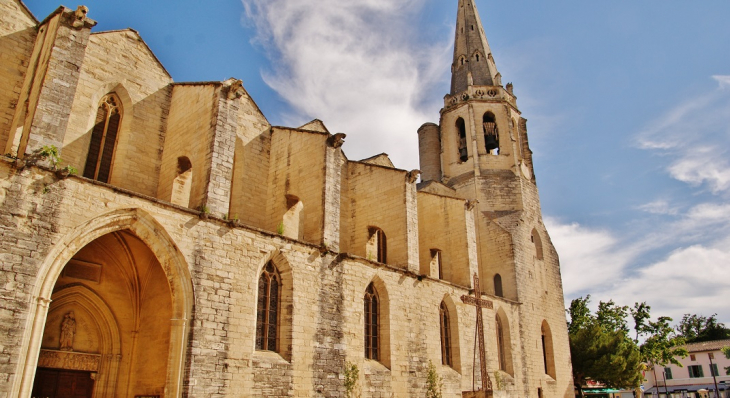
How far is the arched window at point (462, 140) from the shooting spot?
23422 millimetres

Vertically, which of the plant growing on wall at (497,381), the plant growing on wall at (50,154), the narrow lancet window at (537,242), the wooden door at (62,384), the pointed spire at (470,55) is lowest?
the wooden door at (62,384)

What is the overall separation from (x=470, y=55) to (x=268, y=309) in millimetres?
19028

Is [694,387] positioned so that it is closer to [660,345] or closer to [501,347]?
[660,345]

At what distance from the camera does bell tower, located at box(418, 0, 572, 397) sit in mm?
19000

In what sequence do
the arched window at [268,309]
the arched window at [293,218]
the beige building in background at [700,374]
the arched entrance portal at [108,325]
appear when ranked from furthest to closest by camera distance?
1. the beige building in background at [700,374]
2. the arched window at [293,218]
3. the arched window at [268,309]
4. the arched entrance portal at [108,325]

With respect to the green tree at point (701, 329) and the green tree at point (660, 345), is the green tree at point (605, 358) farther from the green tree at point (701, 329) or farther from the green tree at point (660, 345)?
the green tree at point (701, 329)

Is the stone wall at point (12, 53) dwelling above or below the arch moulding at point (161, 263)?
above

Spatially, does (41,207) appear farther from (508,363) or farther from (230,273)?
(508,363)

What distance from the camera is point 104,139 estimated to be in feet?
37.8

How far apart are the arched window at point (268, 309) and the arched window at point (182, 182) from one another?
8.82 ft

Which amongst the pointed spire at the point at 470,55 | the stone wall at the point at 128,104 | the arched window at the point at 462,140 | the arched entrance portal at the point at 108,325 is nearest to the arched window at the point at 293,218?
the stone wall at the point at 128,104

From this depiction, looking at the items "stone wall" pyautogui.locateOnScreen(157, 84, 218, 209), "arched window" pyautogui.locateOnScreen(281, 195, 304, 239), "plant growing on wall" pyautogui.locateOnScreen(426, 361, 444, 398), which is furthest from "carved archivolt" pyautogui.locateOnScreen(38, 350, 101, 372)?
"plant growing on wall" pyautogui.locateOnScreen(426, 361, 444, 398)

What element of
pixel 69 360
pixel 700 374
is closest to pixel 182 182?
pixel 69 360

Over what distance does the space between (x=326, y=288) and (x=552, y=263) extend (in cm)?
1326
